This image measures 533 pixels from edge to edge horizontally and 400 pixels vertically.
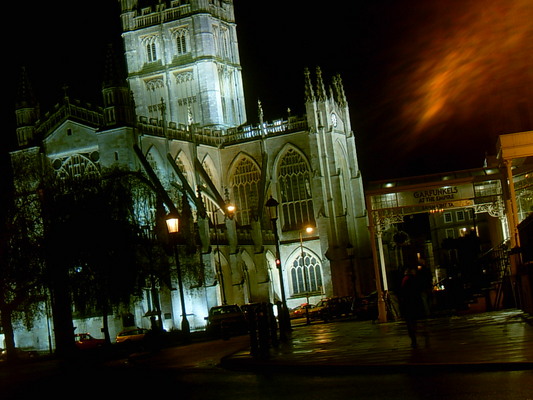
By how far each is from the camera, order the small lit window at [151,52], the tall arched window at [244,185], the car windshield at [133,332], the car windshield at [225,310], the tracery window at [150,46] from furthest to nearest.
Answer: the tracery window at [150,46] < the small lit window at [151,52] < the tall arched window at [244,185] < the car windshield at [133,332] < the car windshield at [225,310]

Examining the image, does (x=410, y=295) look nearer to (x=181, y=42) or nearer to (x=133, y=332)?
(x=133, y=332)

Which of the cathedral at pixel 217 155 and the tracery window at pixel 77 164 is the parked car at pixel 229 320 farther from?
the tracery window at pixel 77 164

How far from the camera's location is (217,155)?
240ft

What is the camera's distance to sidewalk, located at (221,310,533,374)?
14.2m

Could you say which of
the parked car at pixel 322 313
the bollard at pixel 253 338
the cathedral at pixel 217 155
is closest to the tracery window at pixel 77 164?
the cathedral at pixel 217 155

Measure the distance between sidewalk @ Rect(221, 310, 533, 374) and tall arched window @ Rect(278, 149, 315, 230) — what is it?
154 ft

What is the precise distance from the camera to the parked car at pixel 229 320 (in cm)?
4034

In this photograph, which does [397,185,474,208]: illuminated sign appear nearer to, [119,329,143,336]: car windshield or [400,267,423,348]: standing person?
[400,267,423,348]: standing person

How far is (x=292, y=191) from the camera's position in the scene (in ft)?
236

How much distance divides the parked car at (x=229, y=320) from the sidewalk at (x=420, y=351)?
16.0 m

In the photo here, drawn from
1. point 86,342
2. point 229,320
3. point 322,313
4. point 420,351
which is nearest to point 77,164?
point 86,342

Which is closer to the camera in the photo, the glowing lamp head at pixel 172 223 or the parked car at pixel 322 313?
the glowing lamp head at pixel 172 223

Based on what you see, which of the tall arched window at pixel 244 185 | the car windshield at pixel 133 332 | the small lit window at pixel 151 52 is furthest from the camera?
the small lit window at pixel 151 52

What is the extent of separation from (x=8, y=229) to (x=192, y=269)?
17.7 metres
